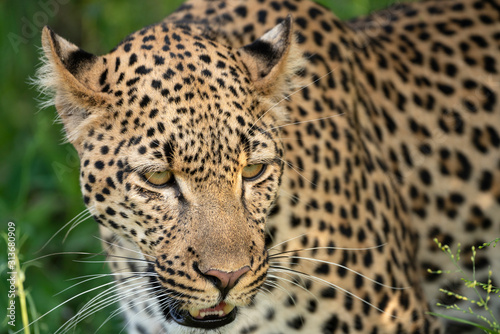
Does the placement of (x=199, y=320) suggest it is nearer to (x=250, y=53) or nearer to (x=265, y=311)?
(x=265, y=311)

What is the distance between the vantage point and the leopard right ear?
3.90 m

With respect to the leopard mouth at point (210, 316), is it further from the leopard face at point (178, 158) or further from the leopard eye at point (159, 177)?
the leopard eye at point (159, 177)

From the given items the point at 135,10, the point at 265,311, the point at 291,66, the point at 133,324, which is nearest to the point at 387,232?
the point at 265,311

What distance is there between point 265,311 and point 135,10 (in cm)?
648

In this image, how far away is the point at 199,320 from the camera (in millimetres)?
3982

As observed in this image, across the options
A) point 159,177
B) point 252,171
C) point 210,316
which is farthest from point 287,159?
point 210,316

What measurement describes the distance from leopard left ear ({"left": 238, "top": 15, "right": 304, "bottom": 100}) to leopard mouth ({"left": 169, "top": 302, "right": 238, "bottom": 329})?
1.22 meters

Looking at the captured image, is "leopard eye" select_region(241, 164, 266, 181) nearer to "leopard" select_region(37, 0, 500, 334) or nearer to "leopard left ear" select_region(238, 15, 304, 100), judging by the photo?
"leopard" select_region(37, 0, 500, 334)

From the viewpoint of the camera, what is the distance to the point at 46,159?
8.02 meters

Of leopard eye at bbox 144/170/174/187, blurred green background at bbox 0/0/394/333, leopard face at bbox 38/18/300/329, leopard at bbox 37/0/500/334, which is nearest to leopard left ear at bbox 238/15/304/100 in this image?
leopard at bbox 37/0/500/334

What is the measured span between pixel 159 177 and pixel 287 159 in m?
1.09

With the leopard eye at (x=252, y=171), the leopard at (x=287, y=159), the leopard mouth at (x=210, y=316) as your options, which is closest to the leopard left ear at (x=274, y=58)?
the leopard at (x=287, y=159)

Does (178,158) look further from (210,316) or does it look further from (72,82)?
(210,316)

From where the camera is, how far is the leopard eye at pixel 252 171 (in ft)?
13.5
